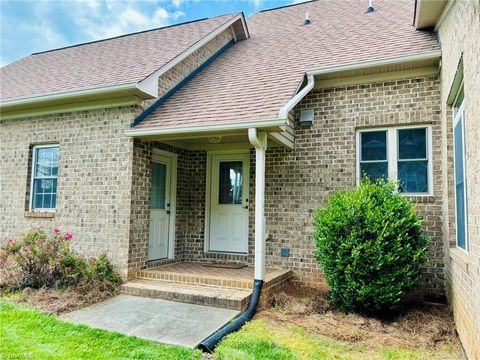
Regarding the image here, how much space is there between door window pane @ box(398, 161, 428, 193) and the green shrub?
Result: 3.14 feet

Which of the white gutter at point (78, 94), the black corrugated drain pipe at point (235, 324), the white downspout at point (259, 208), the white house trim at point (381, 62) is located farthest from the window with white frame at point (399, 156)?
the white gutter at point (78, 94)

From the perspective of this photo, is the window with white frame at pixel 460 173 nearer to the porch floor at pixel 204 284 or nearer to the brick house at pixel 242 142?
the brick house at pixel 242 142

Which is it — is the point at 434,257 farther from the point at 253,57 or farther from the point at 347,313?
the point at 253,57

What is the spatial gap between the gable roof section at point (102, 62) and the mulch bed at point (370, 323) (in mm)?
4587

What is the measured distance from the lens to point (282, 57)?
7.92 meters

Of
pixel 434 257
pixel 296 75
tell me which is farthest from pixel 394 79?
pixel 434 257

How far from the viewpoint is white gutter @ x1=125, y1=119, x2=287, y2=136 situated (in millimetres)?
5371

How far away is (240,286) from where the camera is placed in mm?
5738

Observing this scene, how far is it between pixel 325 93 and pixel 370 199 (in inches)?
99.9

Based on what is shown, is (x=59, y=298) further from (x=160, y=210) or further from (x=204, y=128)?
(x=204, y=128)

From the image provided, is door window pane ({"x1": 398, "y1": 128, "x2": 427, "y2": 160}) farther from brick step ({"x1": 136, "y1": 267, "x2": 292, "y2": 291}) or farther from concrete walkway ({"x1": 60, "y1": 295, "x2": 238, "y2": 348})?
concrete walkway ({"x1": 60, "y1": 295, "x2": 238, "y2": 348})

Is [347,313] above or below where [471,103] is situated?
below

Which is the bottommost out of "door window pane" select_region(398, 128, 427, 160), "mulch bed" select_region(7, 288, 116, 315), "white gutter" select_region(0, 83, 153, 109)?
"mulch bed" select_region(7, 288, 116, 315)

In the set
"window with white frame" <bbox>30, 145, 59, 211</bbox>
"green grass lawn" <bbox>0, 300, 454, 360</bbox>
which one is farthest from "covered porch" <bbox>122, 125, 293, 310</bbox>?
"window with white frame" <bbox>30, 145, 59, 211</bbox>
